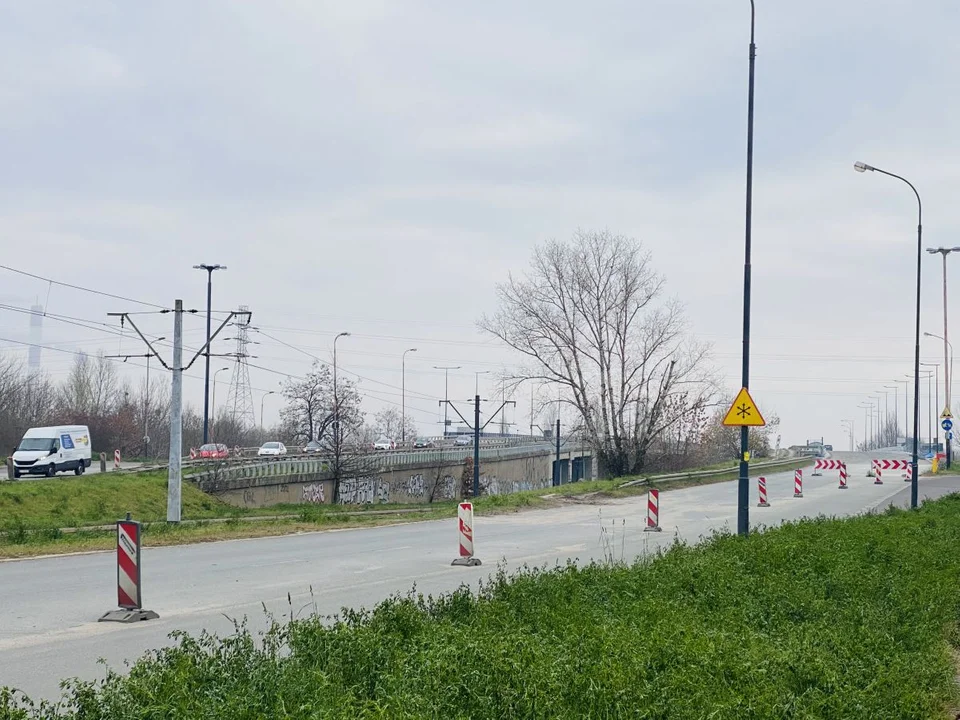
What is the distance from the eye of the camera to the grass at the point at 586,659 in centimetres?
659

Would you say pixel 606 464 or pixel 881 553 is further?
pixel 606 464

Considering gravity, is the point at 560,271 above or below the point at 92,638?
above

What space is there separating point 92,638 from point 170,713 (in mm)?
6269

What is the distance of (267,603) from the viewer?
14.8 m

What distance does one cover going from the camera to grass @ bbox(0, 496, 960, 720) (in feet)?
21.6

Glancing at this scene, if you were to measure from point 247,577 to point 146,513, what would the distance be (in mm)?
26130

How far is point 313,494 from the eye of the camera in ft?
194

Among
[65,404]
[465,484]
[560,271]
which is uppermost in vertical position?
[560,271]

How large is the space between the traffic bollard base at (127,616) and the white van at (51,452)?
3827 centimetres

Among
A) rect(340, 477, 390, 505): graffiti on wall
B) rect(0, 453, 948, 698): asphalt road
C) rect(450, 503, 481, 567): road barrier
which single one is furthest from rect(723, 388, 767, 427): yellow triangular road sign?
rect(340, 477, 390, 505): graffiti on wall

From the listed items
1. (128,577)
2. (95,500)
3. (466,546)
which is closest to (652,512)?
(466,546)

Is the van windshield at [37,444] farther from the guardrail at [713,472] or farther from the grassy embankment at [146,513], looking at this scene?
the guardrail at [713,472]

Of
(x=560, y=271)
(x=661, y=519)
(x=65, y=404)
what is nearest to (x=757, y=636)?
(x=661, y=519)

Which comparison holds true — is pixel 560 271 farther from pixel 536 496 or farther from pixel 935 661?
pixel 935 661
